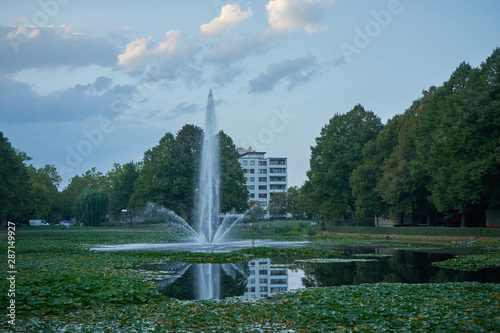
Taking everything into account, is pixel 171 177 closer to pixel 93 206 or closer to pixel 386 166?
pixel 93 206

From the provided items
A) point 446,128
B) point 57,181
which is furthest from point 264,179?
point 446,128

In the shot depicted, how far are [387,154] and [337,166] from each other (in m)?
8.14

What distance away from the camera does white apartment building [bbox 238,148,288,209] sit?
165000 millimetres

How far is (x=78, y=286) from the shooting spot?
14.3 metres

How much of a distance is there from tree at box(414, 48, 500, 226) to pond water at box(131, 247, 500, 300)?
64.1 feet

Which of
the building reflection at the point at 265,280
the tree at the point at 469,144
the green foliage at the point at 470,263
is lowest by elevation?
the building reflection at the point at 265,280

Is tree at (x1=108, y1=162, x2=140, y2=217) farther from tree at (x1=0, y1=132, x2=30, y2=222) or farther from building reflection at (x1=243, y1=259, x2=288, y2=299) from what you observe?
building reflection at (x1=243, y1=259, x2=288, y2=299)

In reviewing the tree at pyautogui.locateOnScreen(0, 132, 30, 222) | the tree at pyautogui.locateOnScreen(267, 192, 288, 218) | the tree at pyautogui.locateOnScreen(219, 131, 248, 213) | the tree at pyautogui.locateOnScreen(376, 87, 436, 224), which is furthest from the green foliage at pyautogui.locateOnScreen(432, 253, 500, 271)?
the tree at pyautogui.locateOnScreen(267, 192, 288, 218)

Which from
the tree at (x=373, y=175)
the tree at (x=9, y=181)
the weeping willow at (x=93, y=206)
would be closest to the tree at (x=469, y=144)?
the tree at (x=373, y=175)

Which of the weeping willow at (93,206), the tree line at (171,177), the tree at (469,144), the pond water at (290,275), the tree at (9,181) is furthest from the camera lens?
the weeping willow at (93,206)

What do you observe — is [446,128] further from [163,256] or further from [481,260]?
[163,256]

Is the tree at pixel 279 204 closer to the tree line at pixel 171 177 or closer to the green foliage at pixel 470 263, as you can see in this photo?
the tree line at pixel 171 177

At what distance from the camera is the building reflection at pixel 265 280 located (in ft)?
51.9

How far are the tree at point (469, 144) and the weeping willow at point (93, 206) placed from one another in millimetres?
63706
